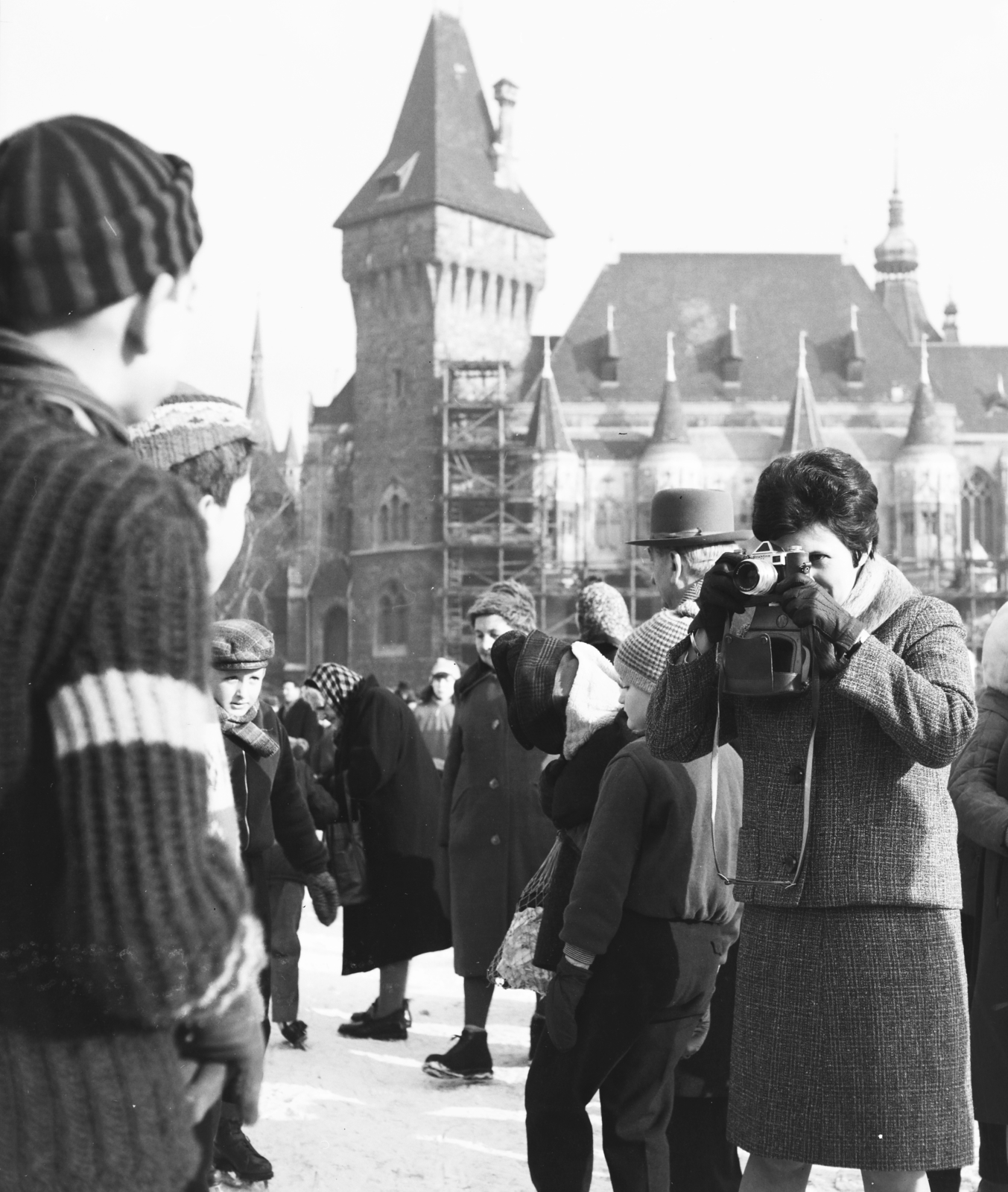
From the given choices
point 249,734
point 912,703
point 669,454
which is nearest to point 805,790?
point 912,703

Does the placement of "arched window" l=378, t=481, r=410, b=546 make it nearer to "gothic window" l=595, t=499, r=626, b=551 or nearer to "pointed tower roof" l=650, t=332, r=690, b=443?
"gothic window" l=595, t=499, r=626, b=551

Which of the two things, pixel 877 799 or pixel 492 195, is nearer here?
pixel 877 799

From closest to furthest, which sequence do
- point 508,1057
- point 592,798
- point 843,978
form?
1. point 843,978
2. point 592,798
3. point 508,1057

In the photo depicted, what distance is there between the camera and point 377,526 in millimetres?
48656

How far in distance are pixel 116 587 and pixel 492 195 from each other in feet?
165

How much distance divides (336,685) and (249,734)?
230cm

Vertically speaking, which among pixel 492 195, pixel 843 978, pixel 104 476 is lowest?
pixel 843 978

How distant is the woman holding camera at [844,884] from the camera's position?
266 centimetres

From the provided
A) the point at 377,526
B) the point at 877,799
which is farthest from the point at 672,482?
the point at 877,799

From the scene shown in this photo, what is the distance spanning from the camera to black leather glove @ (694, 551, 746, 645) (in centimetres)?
274

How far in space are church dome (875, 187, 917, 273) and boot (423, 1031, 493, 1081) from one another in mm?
64221

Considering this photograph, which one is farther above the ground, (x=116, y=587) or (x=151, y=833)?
(x=116, y=587)

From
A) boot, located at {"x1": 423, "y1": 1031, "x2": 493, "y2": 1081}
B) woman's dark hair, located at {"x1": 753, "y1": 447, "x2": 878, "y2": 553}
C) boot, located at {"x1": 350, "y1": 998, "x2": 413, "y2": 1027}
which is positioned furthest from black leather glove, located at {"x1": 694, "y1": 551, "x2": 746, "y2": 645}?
boot, located at {"x1": 350, "y1": 998, "x2": 413, "y2": 1027}

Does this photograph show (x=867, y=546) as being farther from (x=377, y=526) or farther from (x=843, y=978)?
(x=377, y=526)
